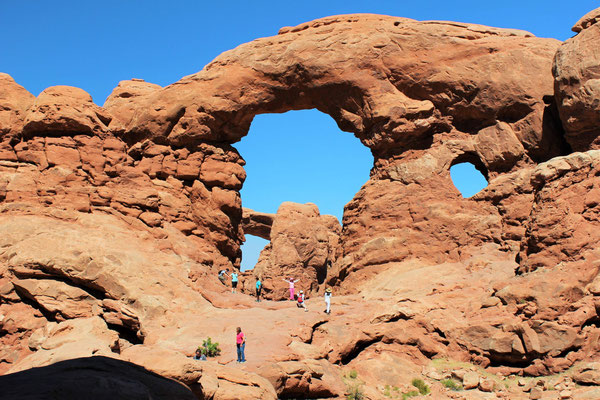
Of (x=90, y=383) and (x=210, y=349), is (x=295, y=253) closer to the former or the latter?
(x=210, y=349)

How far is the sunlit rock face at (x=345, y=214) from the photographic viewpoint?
49.5 feet

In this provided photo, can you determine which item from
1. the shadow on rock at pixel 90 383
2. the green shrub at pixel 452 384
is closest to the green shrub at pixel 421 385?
the green shrub at pixel 452 384

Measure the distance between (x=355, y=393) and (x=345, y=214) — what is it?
410 inches

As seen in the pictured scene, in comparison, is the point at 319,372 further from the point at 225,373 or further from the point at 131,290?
the point at 131,290

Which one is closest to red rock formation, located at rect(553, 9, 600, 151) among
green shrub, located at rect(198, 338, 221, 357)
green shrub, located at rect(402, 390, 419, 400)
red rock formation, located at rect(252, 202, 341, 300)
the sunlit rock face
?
the sunlit rock face

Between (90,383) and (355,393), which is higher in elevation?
(355,393)

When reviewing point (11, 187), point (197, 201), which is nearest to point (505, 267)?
point (197, 201)

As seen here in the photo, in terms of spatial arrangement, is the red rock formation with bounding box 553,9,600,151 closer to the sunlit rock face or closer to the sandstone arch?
the sunlit rock face

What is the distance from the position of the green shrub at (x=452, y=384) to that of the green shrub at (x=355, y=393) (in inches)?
88.3

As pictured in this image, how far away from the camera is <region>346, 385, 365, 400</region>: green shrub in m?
14.1

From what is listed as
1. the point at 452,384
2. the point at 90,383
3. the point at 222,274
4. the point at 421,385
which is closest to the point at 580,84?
the point at 452,384

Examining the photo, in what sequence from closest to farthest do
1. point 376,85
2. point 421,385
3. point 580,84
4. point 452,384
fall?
point 452,384 → point 421,385 → point 580,84 → point 376,85

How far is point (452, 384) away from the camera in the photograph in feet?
48.4

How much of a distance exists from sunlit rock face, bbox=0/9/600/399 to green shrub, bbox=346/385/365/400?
275mm
